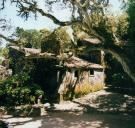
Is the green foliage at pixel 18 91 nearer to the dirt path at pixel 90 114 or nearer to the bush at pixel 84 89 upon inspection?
the dirt path at pixel 90 114

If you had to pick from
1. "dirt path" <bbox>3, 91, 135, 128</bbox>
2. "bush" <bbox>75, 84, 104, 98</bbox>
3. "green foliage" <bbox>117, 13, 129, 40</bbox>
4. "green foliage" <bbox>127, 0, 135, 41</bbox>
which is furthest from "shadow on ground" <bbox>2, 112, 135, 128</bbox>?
"green foliage" <bbox>127, 0, 135, 41</bbox>

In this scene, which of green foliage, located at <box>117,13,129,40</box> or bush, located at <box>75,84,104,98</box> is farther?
green foliage, located at <box>117,13,129,40</box>

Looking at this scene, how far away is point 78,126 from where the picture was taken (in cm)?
2119

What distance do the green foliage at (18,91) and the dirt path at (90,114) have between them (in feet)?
8.41

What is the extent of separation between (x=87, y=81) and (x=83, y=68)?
1983 mm

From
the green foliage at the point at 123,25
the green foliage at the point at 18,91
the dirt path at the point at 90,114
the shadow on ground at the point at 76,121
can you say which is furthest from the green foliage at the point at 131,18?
the shadow on ground at the point at 76,121

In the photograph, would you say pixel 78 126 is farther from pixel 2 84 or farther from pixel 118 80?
pixel 118 80

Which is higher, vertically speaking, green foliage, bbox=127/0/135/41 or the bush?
green foliage, bbox=127/0/135/41

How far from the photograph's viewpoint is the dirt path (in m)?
21.6

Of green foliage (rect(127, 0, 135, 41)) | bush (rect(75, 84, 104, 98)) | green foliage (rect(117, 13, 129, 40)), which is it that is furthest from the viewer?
green foliage (rect(127, 0, 135, 41))

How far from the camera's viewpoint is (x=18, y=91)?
27.5 metres

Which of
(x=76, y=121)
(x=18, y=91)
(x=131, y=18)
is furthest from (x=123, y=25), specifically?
(x=76, y=121)

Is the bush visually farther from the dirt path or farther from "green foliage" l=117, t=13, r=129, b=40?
"green foliage" l=117, t=13, r=129, b=40

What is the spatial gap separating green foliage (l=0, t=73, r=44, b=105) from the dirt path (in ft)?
8.41
